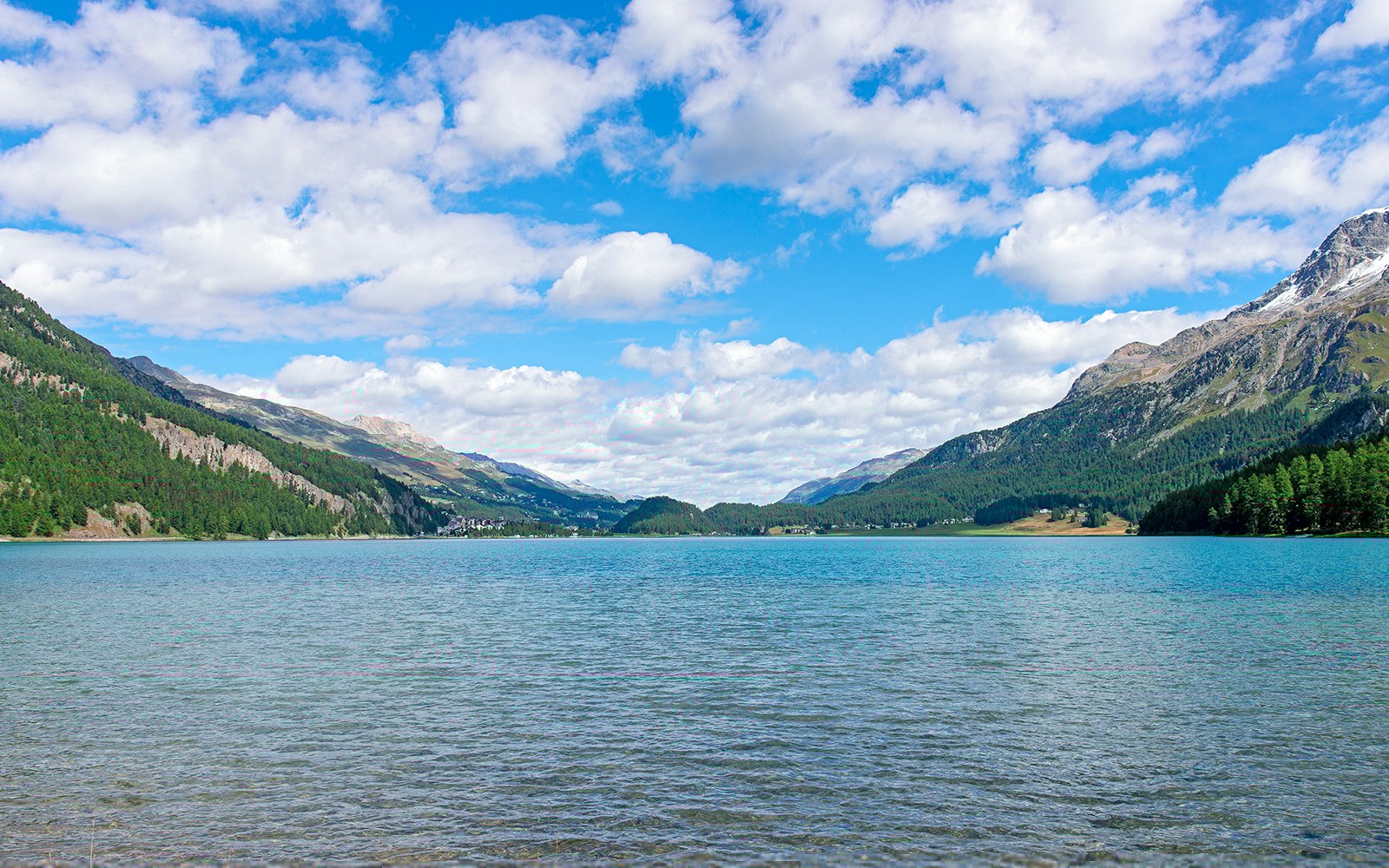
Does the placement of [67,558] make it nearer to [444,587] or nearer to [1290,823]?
[444,587]

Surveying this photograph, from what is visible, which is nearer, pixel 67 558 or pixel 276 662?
pixel 276 662

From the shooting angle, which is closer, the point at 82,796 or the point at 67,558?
the point at 82,796

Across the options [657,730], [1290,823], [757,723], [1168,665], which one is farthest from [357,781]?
[1168,665]

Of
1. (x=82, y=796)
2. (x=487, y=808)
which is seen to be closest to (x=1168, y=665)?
(x=487, y=808)

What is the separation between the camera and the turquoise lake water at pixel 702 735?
72.1 ft

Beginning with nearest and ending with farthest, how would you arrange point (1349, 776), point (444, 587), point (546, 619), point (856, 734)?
point (1349, 776)
point (856, 734)
point (546, 619)
point (444, 587)

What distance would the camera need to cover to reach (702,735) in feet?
107

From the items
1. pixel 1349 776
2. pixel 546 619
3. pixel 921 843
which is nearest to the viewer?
pixel 921 843

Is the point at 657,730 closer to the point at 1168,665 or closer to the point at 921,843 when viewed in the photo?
the point at 921,843

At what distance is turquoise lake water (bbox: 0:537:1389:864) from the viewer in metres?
22.0

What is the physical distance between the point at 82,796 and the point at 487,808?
41.4 ft

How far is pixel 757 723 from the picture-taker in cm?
3434

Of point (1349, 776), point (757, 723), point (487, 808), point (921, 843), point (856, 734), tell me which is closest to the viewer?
point (921, 843)

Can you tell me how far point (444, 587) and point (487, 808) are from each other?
9144 cm
